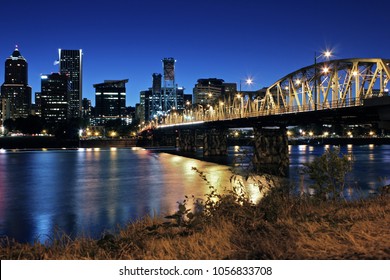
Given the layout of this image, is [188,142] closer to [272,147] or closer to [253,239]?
[272,147]

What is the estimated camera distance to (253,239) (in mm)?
8430

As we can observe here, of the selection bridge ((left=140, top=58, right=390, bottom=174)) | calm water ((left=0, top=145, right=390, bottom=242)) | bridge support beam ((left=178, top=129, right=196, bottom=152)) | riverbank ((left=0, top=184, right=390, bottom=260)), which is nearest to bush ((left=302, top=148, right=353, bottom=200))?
calm water ((left=0, top=145, right=390, bottom=242))

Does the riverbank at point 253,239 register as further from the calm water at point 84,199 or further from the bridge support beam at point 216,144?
the bridge support beam at point 216,144

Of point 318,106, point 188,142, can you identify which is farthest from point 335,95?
point 188,142

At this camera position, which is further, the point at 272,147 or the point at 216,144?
the point at 216,144

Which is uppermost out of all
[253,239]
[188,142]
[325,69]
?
[325,69]

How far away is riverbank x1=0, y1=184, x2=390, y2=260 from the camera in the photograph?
7688mm

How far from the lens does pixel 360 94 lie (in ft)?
173

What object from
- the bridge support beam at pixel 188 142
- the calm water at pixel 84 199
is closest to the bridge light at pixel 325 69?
the calm water at pixel 84 199

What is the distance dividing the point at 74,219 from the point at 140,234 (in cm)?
1653

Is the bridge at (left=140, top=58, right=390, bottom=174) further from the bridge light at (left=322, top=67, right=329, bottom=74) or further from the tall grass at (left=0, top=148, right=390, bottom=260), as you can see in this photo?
the tall grass at (left=0, top=148, right=390, bottom=260)

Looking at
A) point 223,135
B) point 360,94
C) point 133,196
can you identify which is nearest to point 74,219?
point 133,196

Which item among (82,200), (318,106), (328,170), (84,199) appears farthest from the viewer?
(318,106)

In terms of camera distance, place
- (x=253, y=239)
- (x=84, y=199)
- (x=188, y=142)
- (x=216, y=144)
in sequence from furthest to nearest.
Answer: (x=188, y=142), (x=216, y=144), (x=84, y=199), (x=253, y=239)
